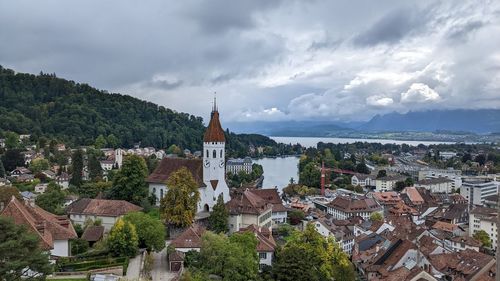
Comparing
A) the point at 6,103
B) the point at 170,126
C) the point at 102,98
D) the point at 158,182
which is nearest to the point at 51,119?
the point at 6,103

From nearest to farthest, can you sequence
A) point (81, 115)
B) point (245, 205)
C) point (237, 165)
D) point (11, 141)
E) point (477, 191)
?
point (245, 205) < point (477, 191) < point (11, 141) < point (81, 115) < point (237, 165)

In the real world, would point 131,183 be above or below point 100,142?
below

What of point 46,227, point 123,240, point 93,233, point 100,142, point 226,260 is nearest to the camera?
point 46,227

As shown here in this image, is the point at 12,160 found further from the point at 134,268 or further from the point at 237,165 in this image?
the point at 237,165

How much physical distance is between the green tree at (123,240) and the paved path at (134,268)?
1.33 ft

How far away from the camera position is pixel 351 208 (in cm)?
6197

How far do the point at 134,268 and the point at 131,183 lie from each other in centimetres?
1399

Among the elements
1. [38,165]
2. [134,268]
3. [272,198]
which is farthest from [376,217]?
[38,165]

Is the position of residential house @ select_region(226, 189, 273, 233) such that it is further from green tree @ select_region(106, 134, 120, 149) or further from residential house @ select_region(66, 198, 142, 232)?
green tree @ select_region(106, 134, 120, 149)

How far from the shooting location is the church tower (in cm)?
3928

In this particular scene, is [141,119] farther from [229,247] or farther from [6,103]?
[229,247]

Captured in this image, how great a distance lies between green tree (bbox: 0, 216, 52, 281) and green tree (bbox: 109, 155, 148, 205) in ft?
67.3

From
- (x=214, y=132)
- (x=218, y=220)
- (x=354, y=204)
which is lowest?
(x=354, y=204)

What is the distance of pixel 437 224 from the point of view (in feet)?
182
